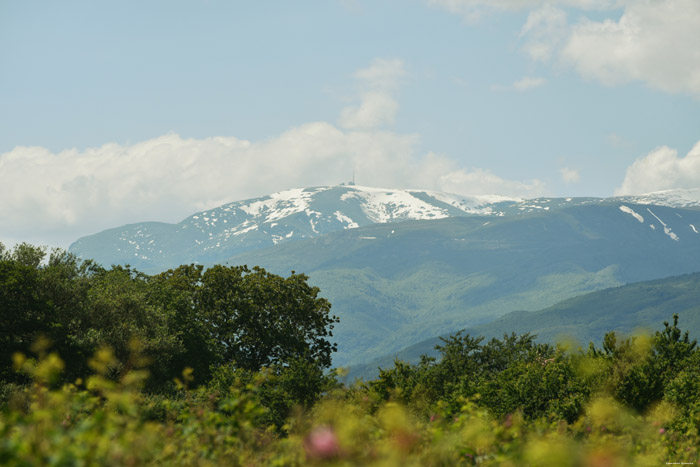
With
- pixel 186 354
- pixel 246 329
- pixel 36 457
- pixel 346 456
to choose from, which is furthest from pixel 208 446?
pixel 246 329

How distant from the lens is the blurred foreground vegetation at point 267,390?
836 cm

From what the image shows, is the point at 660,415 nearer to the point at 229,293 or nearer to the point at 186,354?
the point at 186,354

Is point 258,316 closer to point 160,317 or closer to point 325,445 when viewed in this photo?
point 160,317

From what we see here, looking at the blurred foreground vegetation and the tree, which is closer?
the blurred foreground vegetation

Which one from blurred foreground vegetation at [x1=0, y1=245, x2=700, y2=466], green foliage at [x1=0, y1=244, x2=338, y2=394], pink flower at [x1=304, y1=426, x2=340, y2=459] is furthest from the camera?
green foliage at [x1=0, y1=244, x2=338, y2=394]

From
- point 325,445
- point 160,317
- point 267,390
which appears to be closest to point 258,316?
point 160,317

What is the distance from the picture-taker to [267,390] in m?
38.4

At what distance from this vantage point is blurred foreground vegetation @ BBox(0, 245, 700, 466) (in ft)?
27.4

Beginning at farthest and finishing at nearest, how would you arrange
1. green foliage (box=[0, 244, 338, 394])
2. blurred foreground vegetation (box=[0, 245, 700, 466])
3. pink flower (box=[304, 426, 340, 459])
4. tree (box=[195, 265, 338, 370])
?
tree (box=[195, 265, 338, 370])
green foliage (box=[0, 244, 338, 394])
blurred foreground vegetation (box=[0, 245, 700, 466])
pink flower (box=[304, 426, 340, 459])

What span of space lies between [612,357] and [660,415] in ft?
31.2

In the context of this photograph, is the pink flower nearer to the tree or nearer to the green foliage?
the green foliage

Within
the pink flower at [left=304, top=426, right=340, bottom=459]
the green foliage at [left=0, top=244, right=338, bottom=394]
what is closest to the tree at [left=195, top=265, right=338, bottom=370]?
the green foliage at [left=0, top=244, right=338, bottom=394]

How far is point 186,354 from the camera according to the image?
5272 cm

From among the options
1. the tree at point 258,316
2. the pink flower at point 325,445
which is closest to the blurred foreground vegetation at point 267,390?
the pink flower at point 325,445
